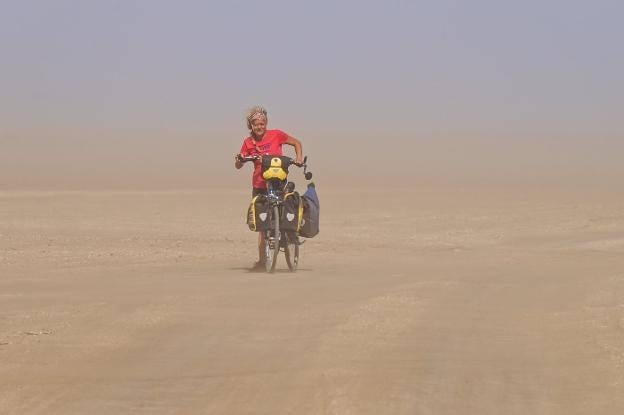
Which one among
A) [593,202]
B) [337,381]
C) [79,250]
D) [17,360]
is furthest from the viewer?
[593,202]

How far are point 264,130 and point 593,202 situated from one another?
791 inches

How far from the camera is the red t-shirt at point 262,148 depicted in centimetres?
1446

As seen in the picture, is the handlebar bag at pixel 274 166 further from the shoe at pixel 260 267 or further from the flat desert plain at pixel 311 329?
the flat desert plain at pixel 311 329

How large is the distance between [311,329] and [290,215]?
18.1 ft

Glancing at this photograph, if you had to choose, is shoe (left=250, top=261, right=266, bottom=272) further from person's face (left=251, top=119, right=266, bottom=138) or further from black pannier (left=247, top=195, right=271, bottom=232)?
person's face (left=251, top=119, right=266, bottom=138)

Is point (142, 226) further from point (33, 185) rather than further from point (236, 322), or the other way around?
point (33, 185)

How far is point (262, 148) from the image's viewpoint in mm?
14461

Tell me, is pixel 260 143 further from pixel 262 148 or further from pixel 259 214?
pixel 259 214

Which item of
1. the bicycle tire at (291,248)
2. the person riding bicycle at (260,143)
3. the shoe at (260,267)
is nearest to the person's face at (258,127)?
the person riding bicycle at (260,143)

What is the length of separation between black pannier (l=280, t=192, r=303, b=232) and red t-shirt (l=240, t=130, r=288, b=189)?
380 millimetres

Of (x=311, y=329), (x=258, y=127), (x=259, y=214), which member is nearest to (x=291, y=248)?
(x=259, y=214)

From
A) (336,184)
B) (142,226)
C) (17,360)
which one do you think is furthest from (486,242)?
(336,184)

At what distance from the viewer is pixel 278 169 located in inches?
557

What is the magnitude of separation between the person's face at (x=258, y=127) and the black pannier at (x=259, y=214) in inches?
26.9
